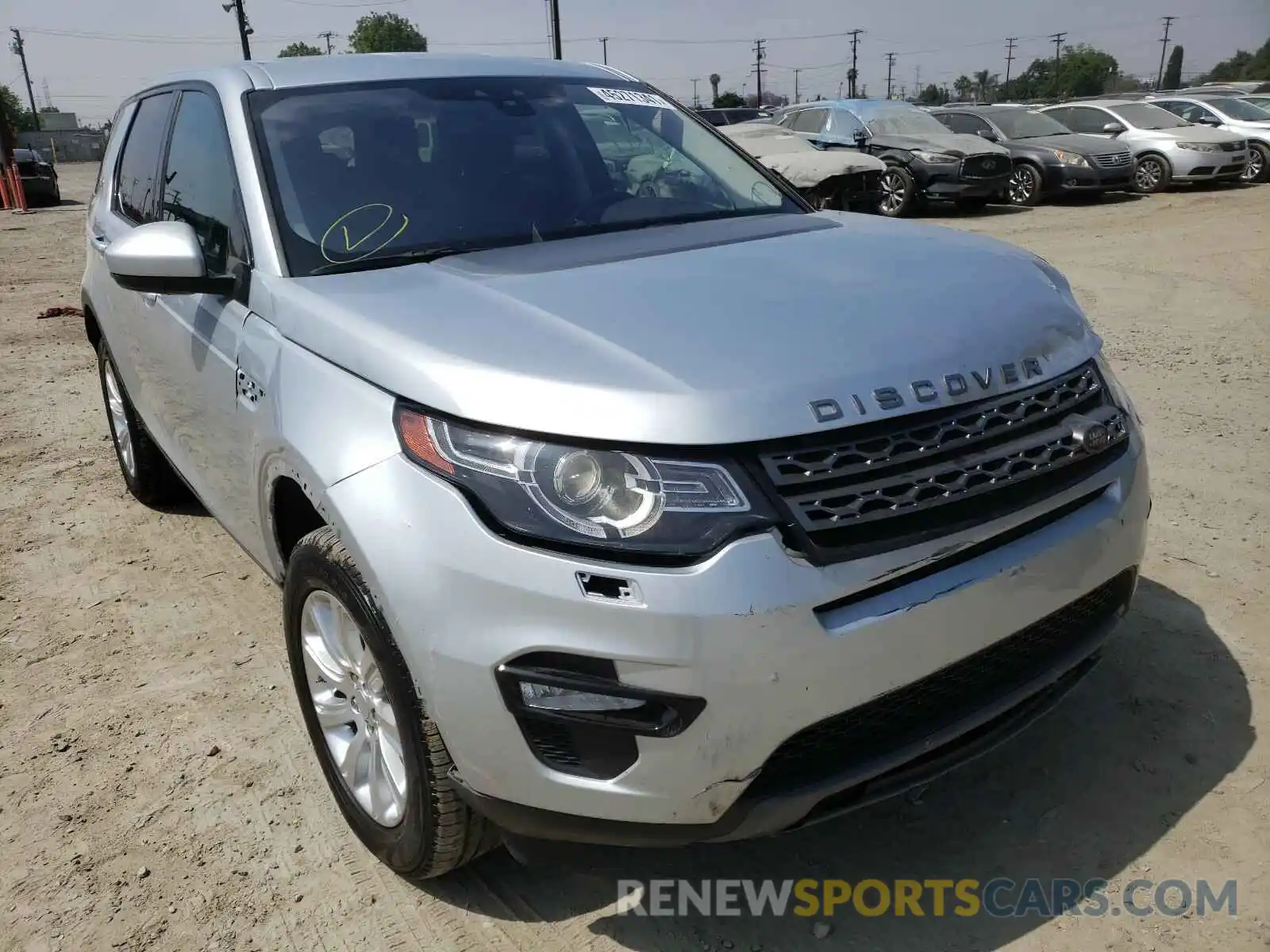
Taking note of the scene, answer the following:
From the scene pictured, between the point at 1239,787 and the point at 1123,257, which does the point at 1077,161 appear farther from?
the point at 1239,787

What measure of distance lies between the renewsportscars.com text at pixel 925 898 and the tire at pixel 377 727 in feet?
1.48

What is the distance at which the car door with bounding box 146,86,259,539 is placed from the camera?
266 cm

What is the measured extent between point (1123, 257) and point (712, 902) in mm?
9989

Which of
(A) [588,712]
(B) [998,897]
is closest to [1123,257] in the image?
(B) [998,897]

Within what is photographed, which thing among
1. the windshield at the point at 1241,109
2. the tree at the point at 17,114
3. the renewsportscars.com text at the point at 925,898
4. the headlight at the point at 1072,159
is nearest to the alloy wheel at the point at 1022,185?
the headlight at the point at 1072,159

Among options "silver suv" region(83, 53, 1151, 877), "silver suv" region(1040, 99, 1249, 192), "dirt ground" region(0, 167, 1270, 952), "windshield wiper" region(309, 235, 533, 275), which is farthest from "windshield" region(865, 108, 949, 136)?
"windshield wiper" region(309, 235, 533, 275)

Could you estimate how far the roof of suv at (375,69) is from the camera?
3102mm

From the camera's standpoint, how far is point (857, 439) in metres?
1.83

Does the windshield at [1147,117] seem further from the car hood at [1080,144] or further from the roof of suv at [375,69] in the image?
the roof of suv at [375,69]

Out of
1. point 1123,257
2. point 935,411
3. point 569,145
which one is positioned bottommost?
point 1123,257

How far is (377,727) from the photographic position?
2277mm

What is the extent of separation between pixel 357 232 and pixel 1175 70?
113 metres

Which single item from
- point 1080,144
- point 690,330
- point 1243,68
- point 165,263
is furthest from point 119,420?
point 1243,68

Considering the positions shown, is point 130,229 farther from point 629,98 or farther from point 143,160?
point 629,98
